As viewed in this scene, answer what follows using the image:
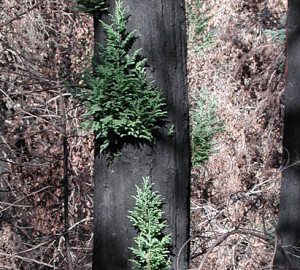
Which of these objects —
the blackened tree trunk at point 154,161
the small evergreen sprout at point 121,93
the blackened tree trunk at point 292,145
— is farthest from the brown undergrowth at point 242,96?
the small evergreen sprout at point 121,93

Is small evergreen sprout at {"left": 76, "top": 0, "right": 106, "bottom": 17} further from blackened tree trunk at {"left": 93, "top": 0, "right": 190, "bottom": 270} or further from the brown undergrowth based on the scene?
the brown undergrowth

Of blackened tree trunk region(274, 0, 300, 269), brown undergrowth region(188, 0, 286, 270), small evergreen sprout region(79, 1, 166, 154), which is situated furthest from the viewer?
brown undergrowth region(188, 0, 286, 270)

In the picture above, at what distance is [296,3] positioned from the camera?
13.9 feet

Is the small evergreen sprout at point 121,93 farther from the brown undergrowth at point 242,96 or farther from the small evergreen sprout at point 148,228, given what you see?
the brown undergrowth at point 242,96

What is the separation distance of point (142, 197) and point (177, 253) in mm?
271

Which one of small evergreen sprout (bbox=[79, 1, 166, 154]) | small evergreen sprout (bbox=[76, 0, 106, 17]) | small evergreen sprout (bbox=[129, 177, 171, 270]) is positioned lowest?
small evergreen sprout (bbox=[129, 177, 171, 270])

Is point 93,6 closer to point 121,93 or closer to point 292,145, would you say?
point 121,93

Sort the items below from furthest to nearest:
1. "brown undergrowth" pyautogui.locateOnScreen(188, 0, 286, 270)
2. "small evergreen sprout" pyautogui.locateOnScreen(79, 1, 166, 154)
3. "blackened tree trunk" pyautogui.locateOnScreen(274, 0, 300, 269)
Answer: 1. "brown undergrowth" pyautogui.locateOnScreen(188, 0, 286, 270)
2. "blackened tree trunk" pyautogui.locateOnScreen(274, 0, 300, 269)
3. "small evergreen sprout" pyautogui.locateOnScreen(79, 1, 166, 154)

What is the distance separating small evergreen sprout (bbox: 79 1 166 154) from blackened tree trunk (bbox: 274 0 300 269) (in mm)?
2779

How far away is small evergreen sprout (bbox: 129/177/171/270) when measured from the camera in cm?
161

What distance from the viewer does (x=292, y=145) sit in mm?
4219

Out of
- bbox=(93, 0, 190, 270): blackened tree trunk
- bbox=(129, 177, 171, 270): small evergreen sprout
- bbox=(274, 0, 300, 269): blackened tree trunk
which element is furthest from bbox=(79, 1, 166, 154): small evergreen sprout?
bbox=(274, 0, 300, 269): blackened tree trunk

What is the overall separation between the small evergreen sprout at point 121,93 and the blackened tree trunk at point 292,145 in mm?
2779

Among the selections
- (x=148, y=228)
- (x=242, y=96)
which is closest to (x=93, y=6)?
(x=148, y=228)
